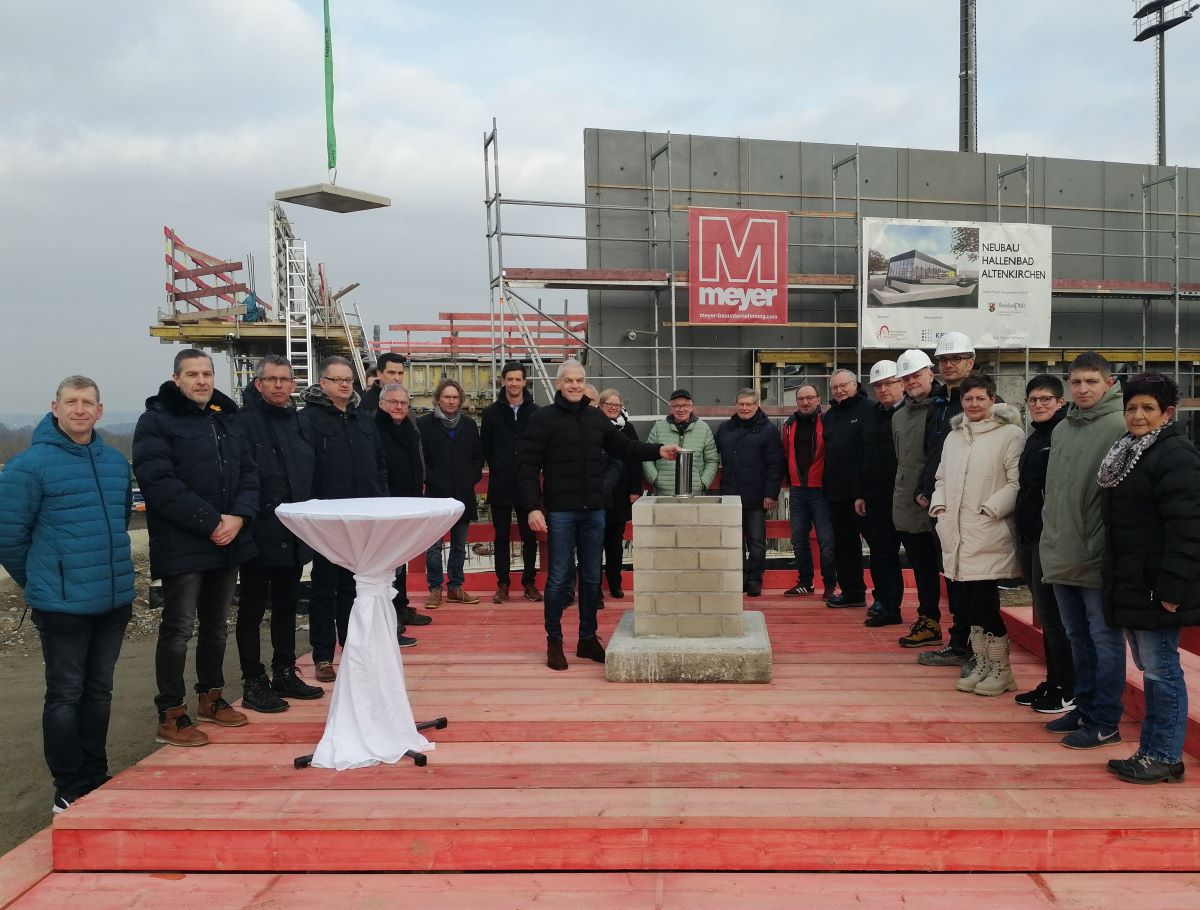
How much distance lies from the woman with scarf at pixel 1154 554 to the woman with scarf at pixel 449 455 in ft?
14.0

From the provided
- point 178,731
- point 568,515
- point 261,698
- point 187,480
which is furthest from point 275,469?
point 568,515

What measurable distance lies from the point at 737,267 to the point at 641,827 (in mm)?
10874

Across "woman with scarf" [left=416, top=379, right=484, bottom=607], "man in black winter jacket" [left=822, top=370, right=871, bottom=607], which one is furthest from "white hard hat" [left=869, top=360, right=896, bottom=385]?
"woman with scarf" [left=416, top=379, right=484, bottom=607]

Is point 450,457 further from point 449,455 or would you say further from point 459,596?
point 459,596

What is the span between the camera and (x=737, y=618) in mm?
4898

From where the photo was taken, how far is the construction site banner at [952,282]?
13266 mm

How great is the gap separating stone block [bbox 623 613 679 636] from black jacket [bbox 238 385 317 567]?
6.32 feet

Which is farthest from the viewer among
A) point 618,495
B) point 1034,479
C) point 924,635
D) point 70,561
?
point 618,495

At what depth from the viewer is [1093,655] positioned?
3.74m

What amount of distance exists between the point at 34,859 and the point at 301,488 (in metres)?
1.95

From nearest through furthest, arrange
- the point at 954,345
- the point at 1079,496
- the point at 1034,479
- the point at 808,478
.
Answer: the point at 1079,496
the point at 1034,479
the point at 954,345
the point at 808,478

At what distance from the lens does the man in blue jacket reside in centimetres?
339

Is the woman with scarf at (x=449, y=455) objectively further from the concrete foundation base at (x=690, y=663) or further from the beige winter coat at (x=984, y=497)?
the beige winter coat at (x=984, y=497)

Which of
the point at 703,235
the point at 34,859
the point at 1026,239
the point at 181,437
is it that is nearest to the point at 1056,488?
the point at 181,437
